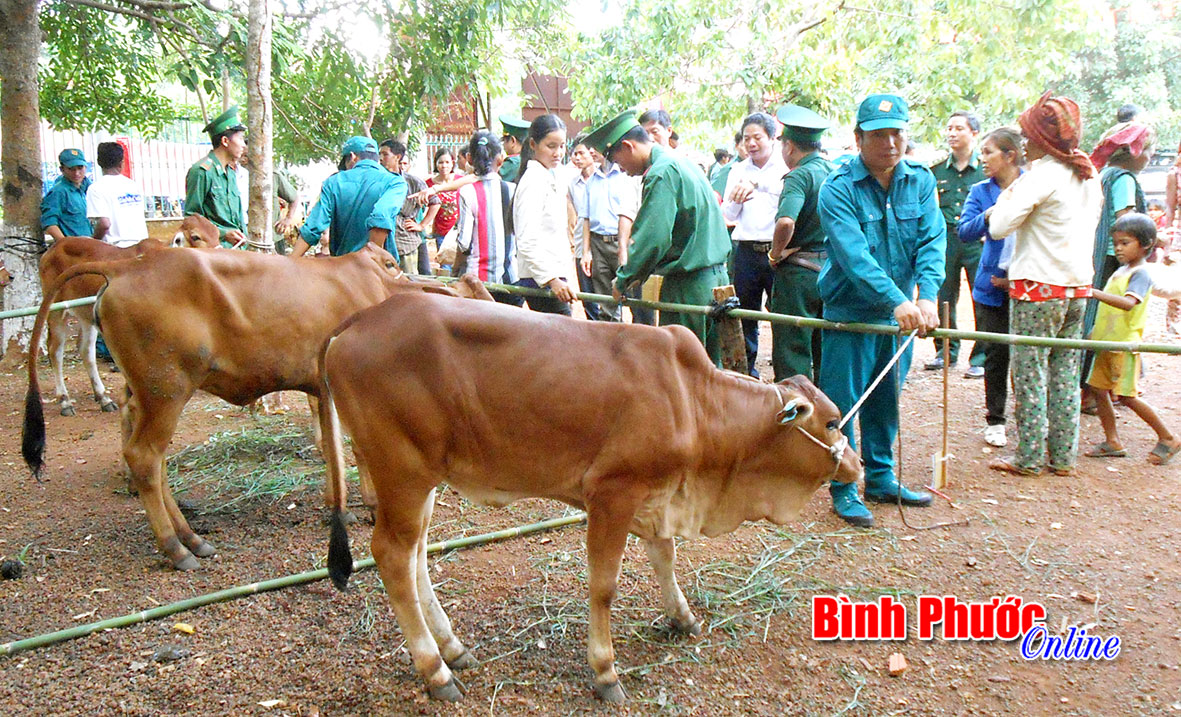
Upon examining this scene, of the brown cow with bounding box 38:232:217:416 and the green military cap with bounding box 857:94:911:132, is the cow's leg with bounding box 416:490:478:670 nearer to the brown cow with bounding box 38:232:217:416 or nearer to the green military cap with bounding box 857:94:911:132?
the green military cap with bounding box 857:94:911:132

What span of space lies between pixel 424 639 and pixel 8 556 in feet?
8.84

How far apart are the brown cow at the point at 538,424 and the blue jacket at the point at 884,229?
1.60 m

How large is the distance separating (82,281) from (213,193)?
1.24 meters

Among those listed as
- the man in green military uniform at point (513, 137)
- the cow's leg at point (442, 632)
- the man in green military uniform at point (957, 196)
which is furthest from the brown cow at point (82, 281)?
the man in green military uniform at point (957, 196)

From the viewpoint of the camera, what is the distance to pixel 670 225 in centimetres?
521

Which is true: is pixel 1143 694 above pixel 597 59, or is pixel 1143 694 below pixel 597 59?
below

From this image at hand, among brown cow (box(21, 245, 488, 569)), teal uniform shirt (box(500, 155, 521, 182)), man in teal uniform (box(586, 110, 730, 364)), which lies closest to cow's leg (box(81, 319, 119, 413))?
brown cow (box(21, 245, 488, 569))

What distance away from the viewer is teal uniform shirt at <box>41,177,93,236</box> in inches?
344

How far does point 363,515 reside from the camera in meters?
5.08

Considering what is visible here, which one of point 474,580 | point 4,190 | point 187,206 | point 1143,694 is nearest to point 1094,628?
point 1143,694

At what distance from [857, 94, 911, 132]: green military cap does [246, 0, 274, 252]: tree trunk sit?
4.71 metres

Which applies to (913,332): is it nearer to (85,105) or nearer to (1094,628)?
(1094,628)

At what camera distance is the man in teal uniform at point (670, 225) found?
5.21m

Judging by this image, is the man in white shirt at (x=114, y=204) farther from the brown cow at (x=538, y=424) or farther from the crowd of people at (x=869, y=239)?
the brown cow at (x=538, y=424)
